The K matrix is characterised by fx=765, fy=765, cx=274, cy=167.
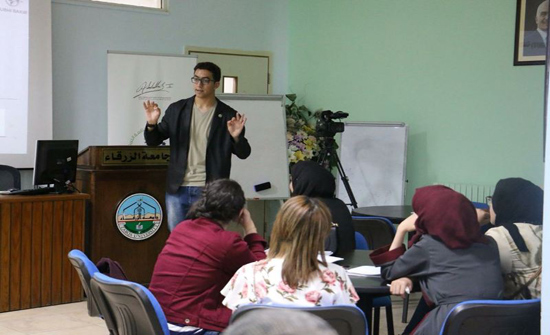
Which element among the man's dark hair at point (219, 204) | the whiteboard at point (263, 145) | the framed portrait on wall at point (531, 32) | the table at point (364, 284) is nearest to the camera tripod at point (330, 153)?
the whiteboard at point (263, 145)

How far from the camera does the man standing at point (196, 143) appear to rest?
484 centimetres

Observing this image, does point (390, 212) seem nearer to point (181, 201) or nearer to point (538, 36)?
point (181, 201)

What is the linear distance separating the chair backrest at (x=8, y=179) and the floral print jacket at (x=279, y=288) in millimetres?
3522

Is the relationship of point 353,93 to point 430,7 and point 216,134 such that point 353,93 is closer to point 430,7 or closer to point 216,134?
point 430,7

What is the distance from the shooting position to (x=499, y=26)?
229 inches

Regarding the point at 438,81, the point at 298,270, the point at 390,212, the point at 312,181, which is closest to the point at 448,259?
the point at 298,270

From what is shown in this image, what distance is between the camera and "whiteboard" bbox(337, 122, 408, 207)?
6.48 meters

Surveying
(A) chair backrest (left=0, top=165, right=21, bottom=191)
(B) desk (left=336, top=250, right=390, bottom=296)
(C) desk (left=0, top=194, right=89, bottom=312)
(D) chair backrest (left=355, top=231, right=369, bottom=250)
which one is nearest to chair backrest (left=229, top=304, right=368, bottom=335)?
(B) desk (left=336, top=250, right=390, bottom=296)

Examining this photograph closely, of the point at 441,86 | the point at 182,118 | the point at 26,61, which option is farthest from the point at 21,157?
the point at 441,86

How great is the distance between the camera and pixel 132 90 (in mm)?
7055

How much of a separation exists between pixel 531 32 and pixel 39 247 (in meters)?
3.83

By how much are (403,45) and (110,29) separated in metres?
2.73

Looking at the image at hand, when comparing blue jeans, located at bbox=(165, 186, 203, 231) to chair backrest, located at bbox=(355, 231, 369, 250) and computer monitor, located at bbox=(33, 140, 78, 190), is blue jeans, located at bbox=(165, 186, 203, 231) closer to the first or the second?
computer monitor, located at bbox=(33, 140, 78, 190)

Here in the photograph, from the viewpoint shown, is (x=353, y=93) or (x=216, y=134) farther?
(x=353, y=93)
